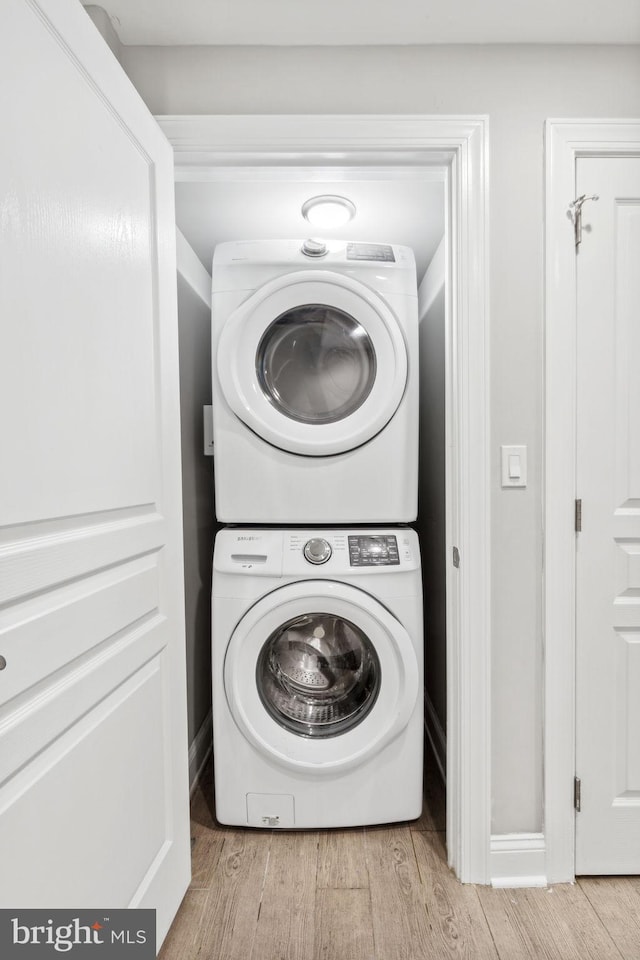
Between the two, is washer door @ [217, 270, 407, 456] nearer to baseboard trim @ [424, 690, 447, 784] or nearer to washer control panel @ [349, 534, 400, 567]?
washer control panel @ [349, 534, 400, 567]

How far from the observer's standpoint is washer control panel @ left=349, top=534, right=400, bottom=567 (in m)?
1.73

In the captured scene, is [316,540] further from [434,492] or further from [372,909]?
[372,909]

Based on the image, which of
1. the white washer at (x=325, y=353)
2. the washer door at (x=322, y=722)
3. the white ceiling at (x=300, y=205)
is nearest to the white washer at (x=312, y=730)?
the washer door at (x=322, y=722)

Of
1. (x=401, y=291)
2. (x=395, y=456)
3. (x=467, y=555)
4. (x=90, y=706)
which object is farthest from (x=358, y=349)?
(x=90, y=706)

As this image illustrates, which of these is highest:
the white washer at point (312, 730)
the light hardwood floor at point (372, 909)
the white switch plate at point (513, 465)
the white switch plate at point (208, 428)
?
the white switch plate at point (208, 428)

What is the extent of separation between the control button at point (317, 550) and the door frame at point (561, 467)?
0.64m

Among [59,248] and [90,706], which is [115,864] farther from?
[59,248]

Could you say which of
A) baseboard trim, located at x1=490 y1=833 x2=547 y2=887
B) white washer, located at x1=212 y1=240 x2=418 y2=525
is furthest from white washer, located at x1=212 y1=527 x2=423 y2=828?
baseboard trim, located at x1=490 y1=833 x2=547 y2=887

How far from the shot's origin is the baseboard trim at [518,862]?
59.3 inches

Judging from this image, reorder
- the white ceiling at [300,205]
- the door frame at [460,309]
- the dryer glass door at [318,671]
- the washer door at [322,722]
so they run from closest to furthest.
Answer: the door frame at [460,309]
the white ceiling at [300,205]
the washer door at [322,722]
the dryer glass door at [318,671]

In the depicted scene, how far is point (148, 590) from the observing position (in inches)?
48.7

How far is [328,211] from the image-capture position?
1.83 metres

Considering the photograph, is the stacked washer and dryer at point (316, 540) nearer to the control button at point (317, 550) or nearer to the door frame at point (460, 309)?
the control button at point (317, 550)

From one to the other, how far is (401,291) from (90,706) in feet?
4.77
